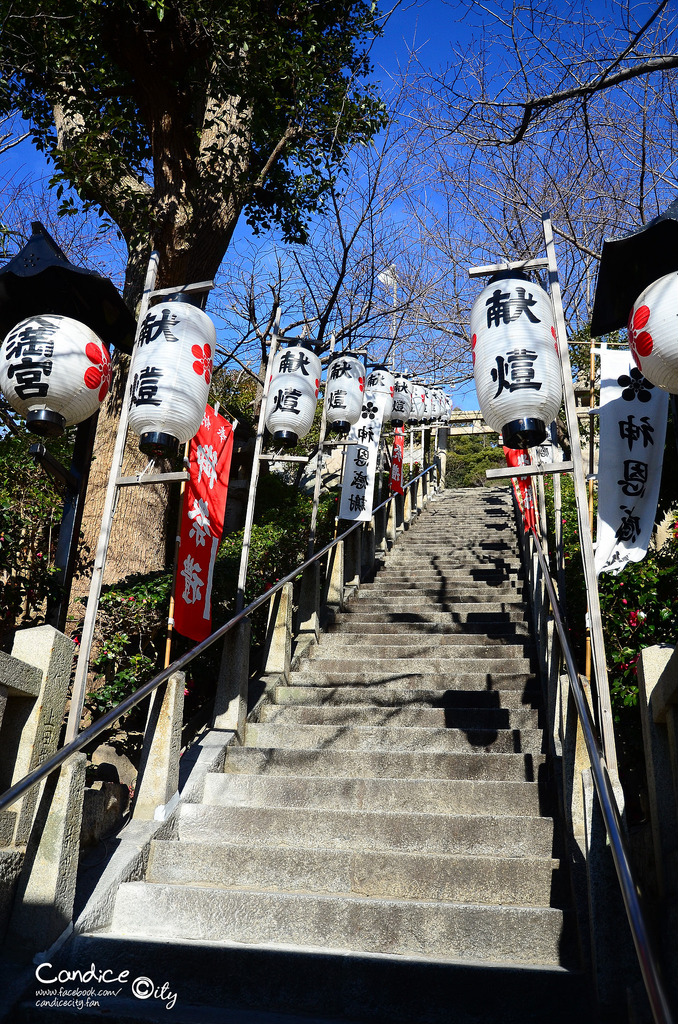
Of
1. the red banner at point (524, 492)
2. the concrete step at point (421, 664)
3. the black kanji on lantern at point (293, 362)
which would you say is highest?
the black kanji on lantern at point (293, 362)

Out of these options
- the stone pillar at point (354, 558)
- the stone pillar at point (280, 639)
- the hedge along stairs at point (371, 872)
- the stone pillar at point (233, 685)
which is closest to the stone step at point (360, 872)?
the hedge along stairs at point (371, 872)

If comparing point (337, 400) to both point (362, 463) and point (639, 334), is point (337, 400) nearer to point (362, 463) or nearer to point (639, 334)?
point (362, 463)

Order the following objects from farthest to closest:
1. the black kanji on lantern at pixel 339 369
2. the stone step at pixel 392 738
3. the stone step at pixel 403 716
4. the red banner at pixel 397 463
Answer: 1. the red banner at pixel 397 463
2. the black kanji on lantern at pixel 339 369
3. the stone step at pixel 403 716
4. the stone step at pixel 392 738

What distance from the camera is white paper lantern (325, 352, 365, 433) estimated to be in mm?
9547

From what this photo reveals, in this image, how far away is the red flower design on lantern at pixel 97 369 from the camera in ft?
14.8

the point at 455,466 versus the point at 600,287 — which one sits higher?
the point at 455,466

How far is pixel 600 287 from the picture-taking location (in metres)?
4.76

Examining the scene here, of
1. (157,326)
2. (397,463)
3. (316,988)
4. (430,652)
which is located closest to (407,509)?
(397,463)

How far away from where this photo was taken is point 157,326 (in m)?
5.01

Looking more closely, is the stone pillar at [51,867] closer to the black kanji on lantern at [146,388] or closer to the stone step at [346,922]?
the stone step at [346,922]

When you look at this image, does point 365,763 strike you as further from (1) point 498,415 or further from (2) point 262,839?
(1) point 498,415

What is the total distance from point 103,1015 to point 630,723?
4548mm

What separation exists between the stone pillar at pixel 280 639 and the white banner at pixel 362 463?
4130 mm

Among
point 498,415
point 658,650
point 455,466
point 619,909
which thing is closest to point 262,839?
point 619,909
